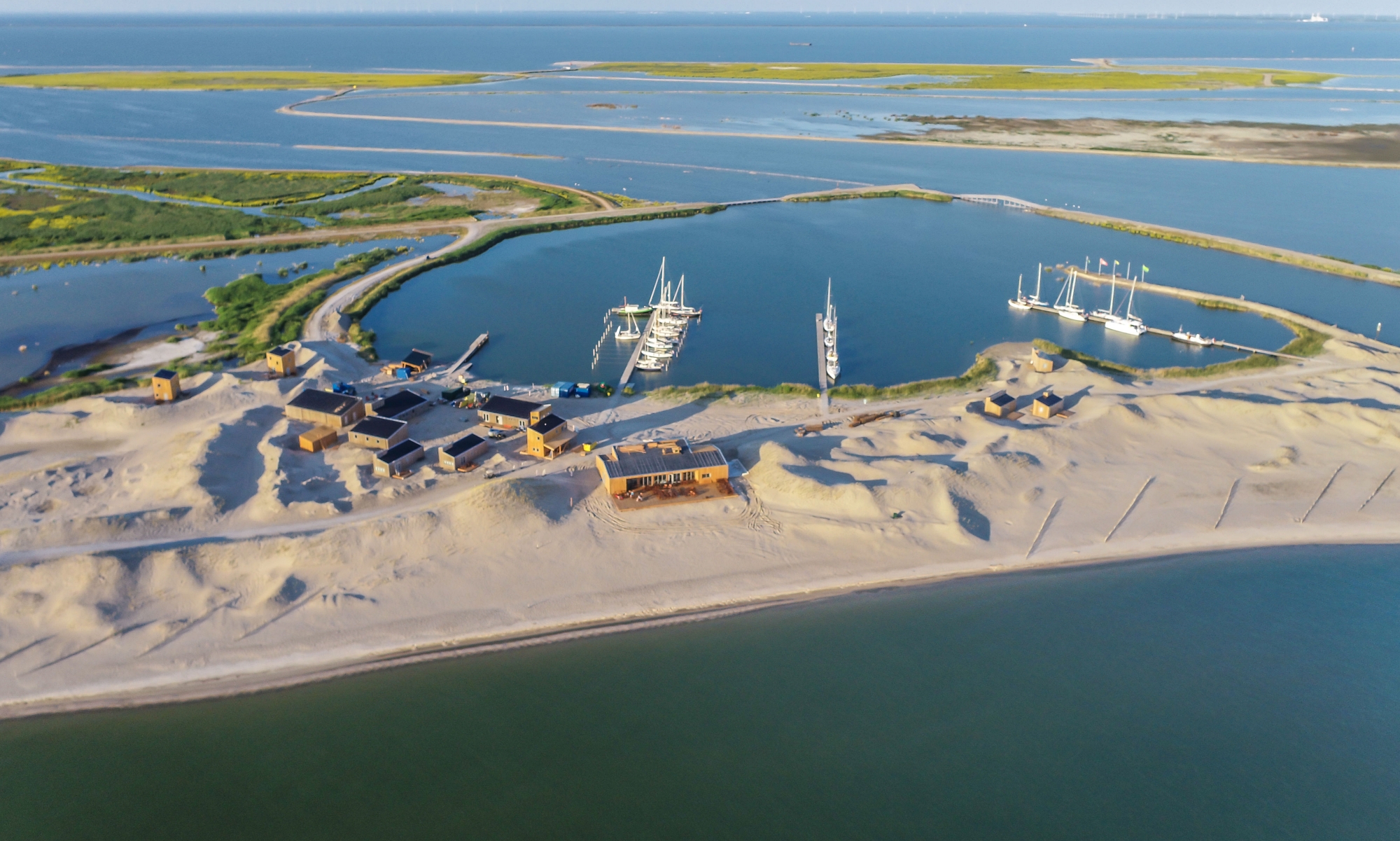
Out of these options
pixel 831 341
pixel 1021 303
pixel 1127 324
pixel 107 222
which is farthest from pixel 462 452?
pixel 107 222

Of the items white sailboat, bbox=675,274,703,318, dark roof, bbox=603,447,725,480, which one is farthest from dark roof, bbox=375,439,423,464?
white sailboat, bbox=675,274,703,318

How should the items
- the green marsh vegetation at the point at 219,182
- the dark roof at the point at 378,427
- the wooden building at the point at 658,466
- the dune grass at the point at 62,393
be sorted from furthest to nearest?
1. the green marsh vegetation at the point at 219,182
2. the dune grass at the point at 62,393
3. the dark roof at the point at 378,427
4. the wooden building at the point at 658,466

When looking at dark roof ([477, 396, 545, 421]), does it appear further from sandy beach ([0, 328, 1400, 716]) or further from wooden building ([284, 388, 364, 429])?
wooden building ([284, 388, 364, 429])

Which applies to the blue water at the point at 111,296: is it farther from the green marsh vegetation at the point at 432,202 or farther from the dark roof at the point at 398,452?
the dark roof at the point at 398,452

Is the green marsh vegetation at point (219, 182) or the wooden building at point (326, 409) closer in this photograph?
the wooden building at point (326, 409)

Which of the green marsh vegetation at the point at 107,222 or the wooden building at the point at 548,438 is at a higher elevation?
the green marsh vegetation at the point at 107,222

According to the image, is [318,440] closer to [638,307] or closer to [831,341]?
[638,307]

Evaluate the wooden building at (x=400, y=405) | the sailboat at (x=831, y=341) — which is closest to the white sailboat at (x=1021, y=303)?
the sailboat at (x=831, y=341)
